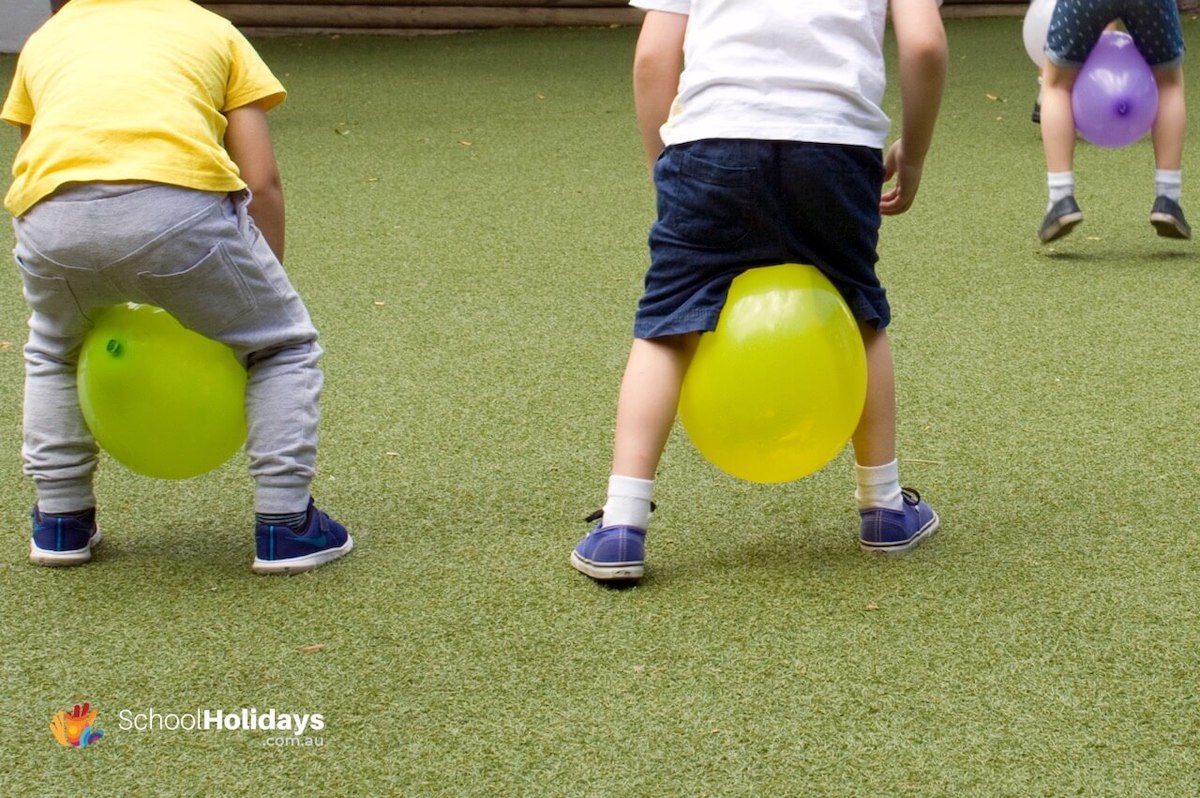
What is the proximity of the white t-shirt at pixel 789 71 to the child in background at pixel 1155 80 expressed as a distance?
2210 mm

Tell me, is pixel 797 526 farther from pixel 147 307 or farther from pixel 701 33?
pixel 147 307

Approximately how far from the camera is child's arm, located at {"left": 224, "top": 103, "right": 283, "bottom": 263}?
216 cm

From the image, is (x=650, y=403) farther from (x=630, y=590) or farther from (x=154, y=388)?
(x=154, y=388)

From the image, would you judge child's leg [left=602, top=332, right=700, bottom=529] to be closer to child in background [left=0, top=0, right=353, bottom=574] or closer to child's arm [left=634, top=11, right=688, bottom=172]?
child's arm [left=634, top=11, right=688, bottom=172]

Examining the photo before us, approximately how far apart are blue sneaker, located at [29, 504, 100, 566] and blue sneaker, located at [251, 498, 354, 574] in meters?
0.27

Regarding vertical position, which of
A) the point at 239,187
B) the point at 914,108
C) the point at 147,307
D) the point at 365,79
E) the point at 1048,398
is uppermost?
the point at 914,108

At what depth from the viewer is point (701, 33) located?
2088mm

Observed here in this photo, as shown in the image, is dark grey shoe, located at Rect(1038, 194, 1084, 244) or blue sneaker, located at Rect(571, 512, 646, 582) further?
dark grey shoe, located at Rect(1038, 194, 1084, 244)

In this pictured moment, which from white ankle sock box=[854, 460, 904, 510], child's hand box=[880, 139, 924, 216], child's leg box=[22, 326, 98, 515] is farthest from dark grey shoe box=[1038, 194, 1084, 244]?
child's leg box=[22, 326, 98, 515]

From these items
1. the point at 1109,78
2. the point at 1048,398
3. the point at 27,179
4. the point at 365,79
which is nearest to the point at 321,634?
the point at 27,179

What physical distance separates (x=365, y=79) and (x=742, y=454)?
635 cm

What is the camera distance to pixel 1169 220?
4066 millimetres

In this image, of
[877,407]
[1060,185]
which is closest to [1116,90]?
[1060,185]

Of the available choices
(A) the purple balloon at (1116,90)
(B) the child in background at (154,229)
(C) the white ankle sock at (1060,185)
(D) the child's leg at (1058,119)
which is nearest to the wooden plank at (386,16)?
(D) the child's leg at (1058,119)
